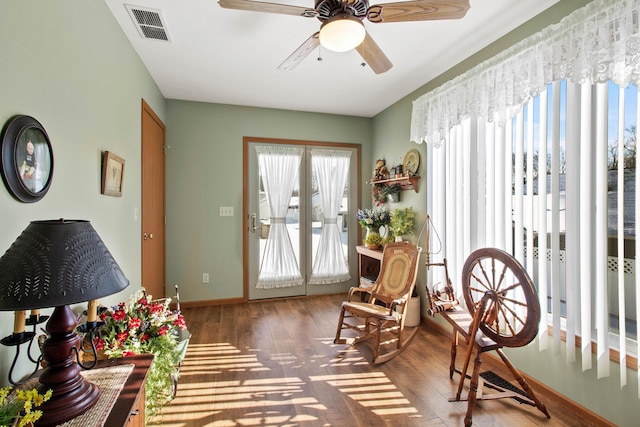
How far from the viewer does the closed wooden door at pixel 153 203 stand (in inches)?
119

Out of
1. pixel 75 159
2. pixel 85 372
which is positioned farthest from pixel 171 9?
pixel 85 372

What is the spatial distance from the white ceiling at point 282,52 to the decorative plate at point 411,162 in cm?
73

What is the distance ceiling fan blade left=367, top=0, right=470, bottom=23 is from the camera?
1.62 meters

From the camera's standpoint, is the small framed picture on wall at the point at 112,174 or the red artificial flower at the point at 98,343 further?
the small framed picture on wall at the point at 112,174

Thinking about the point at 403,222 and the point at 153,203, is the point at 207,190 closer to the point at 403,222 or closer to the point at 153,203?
the point at 153,203

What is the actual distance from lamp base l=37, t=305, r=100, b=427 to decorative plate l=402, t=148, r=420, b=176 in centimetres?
328

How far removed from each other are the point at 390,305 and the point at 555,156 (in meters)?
1.67

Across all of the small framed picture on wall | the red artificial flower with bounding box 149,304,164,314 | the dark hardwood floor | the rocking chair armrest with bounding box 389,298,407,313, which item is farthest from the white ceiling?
the dark hardwood floor

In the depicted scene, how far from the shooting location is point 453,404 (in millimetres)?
2055

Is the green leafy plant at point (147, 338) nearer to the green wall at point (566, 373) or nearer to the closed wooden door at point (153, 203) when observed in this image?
the closed wooden door at point (153, 203)

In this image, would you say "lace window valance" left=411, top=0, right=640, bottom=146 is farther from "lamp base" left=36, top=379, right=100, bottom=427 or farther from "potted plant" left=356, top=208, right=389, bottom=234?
"lamp base" left=36, top=379, right=100, bottom=427

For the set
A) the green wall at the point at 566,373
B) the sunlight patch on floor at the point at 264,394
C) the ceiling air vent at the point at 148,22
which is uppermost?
the ceiling air vent at the point at 148,22

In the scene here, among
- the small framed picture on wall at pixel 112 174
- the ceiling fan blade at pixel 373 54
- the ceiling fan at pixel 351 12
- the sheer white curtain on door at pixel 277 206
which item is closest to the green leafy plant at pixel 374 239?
the sheer white curtain on door at pixel 277 206

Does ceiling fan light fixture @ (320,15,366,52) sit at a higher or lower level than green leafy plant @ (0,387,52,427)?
higher
